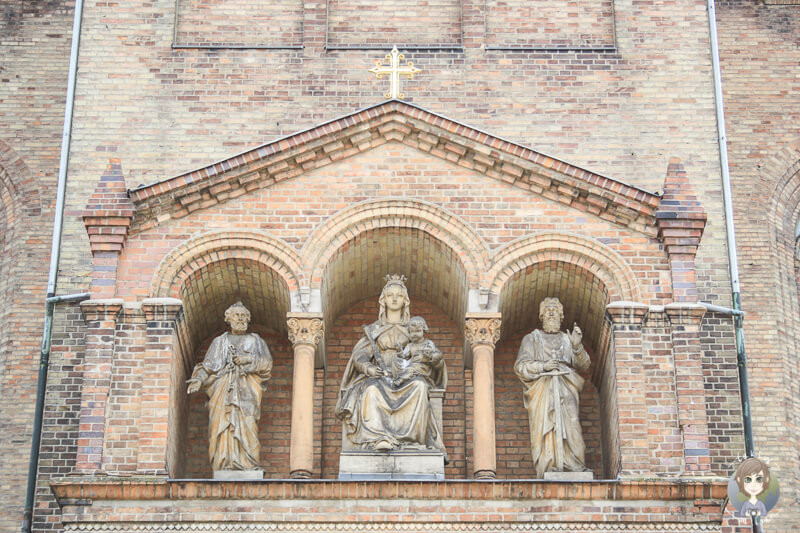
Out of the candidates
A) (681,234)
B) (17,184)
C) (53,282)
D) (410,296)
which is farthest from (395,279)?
(17,184)

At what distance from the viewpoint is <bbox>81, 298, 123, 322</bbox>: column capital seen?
20.8 m

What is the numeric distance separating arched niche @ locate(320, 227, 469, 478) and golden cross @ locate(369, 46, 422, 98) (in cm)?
215

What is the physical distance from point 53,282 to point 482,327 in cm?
533

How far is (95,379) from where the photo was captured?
20391 millimetres

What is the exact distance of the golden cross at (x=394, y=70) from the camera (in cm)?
2328

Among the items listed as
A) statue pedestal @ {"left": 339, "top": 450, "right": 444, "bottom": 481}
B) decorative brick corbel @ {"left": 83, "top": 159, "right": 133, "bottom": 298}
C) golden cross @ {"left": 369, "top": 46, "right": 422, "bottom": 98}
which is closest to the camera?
statue pedestal @ {"left": 339, "top": 450, "right": 444, "bottom": 481}

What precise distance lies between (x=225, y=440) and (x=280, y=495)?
4.54 feet

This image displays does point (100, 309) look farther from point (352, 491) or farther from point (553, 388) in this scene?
point (553, 388)

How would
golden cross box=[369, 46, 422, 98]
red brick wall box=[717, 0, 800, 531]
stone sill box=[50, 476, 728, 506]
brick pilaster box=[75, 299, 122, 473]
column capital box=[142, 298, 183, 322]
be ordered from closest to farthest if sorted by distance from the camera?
stone sill box=[50, 476, 728, 506]
brick pilaster box=[75, 299, 122, 473]
column capital box=[142, 298, 183, 322]
red brick wall box=[717, 0, 800, 531]
golden cross box=[369, 46, 422, 98]

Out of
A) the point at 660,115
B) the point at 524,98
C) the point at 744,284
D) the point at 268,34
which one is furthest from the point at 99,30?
→ the point at 744,284

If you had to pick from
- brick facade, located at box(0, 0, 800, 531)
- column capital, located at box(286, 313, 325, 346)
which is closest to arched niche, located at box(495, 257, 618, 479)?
brick facade, located at box(0, 0, 800, 531)

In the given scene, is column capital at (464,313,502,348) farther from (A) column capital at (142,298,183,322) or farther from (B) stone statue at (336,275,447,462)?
(A) column capital at (142,298,183,322)

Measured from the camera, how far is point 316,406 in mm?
22156

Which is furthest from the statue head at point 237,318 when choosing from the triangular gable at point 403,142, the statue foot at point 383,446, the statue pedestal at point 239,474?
the statue foot at point 383,446
